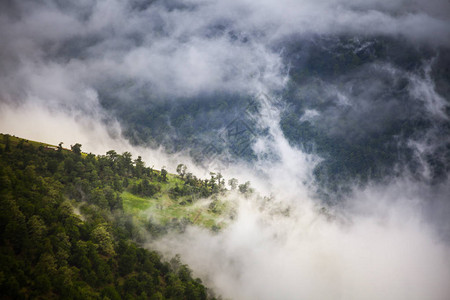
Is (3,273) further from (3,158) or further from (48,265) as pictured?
(3,158)

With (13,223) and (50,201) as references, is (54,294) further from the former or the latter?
(50,201)

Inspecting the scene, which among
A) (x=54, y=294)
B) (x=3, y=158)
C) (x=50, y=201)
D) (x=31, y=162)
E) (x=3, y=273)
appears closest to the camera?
(x=3, y=273)

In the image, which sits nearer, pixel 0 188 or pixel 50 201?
pixel 0 188

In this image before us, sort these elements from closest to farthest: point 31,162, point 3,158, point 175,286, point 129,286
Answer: point 129,286 → point 175,286 → point 3,158 → point 31,162

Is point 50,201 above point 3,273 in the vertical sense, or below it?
above

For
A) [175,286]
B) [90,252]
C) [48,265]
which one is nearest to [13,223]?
[48,265]

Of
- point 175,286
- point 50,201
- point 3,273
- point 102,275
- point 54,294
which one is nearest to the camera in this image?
point 3,273

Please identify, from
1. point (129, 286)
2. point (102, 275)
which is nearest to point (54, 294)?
point (102, 275)

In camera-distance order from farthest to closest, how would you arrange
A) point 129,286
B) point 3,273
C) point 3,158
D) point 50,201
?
point 3,158 → point 50,201 → point 129,286 → point 3,273

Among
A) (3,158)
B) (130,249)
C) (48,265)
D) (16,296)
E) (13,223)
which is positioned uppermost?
(3,158)
